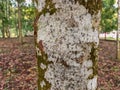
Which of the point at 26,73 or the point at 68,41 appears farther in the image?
the point at 26,73

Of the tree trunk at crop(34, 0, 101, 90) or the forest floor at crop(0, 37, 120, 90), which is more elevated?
the tree trunk at crop(34, 0, 101, 90)

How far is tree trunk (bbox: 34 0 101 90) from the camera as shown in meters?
1.44

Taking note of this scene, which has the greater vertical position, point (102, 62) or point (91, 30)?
point (91, 30)

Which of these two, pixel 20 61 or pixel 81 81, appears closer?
pixel 81 81

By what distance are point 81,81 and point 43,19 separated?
0.47 m

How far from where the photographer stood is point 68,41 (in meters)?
1.44

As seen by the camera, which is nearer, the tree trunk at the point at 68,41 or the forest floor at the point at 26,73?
the tree trunk at the point at 68,41

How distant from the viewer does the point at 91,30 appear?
1.49 m

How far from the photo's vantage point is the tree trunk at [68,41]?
144 centimetres

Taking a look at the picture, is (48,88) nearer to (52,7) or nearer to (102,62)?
(52,7)

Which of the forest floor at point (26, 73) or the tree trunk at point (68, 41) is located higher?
the tree trunk at point (68, 41)

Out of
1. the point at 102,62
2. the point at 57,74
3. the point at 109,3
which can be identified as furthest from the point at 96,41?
the point at 109,3

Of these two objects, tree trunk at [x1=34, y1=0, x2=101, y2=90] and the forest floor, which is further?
the forest floor

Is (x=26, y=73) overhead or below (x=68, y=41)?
below
